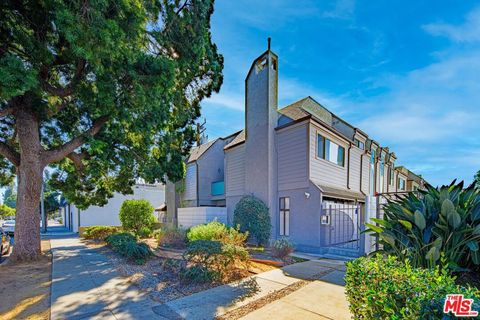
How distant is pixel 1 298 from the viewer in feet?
17.3

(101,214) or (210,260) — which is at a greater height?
(210,260)

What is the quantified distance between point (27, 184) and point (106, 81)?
5387 millimetres

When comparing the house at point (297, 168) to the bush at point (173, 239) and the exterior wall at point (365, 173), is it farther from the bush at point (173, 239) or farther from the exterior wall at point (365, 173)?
the bush at point (173, 239)

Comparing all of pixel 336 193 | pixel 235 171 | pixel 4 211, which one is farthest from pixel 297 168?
pixel 4 211

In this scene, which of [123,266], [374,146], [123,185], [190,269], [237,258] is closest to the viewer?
[190,269]

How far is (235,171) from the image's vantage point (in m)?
15.2

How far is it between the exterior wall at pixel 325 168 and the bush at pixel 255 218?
9.78ft

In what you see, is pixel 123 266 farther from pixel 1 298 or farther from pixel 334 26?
pixel 334 26

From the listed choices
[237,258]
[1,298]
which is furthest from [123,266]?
[237,258]

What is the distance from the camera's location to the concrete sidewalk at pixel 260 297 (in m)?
4.15

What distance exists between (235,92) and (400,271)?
13.5 m

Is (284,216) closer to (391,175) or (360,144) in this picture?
(360,144)

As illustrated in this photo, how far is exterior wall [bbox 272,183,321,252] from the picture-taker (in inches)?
414

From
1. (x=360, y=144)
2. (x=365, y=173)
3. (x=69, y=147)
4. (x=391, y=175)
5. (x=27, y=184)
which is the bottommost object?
(x=391, y=175)
